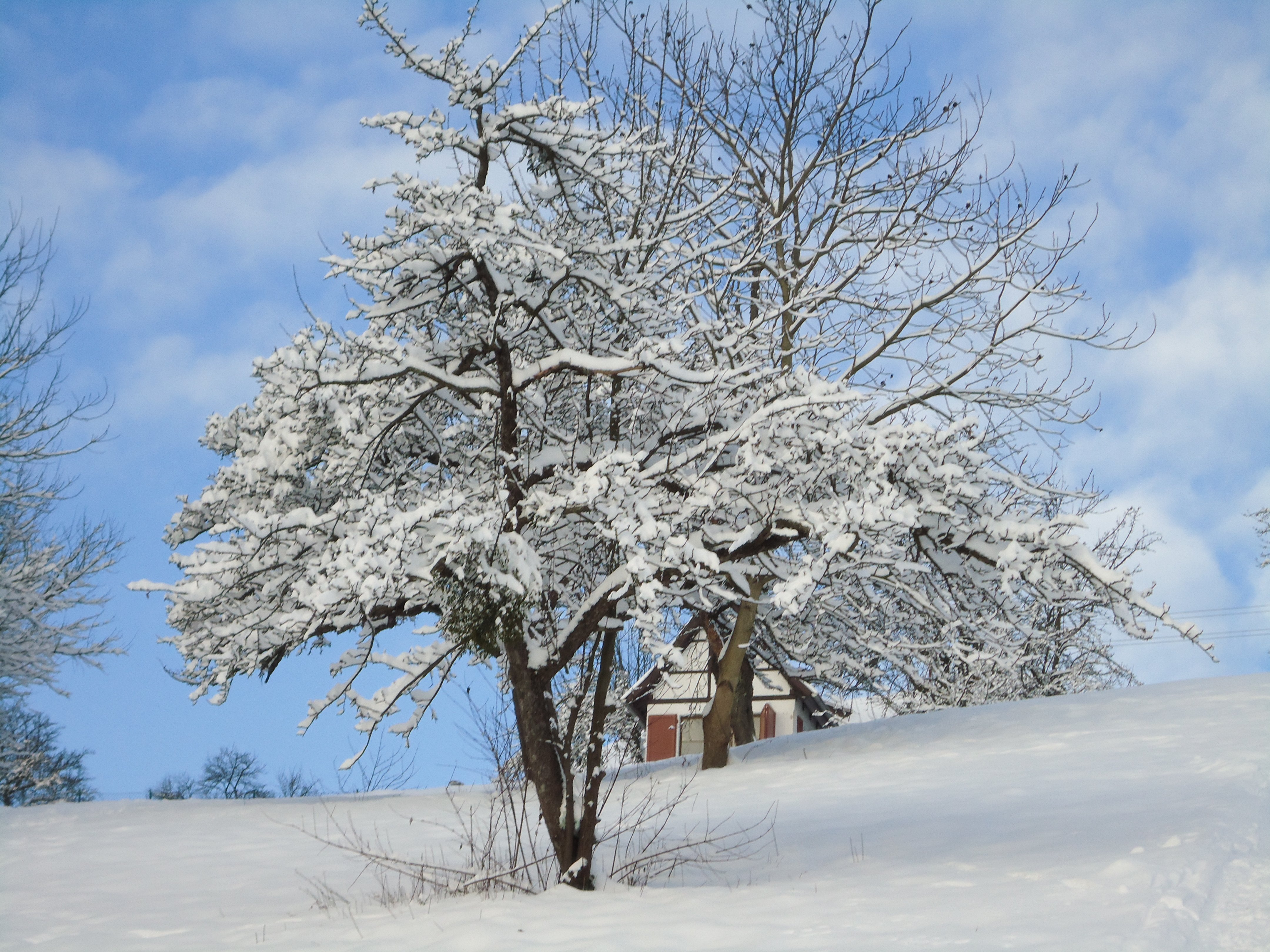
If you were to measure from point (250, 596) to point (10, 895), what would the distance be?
11.0 feet

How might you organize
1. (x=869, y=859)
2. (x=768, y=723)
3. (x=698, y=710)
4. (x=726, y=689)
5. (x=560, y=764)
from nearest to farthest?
(x=560, y=764) → (x=869, y=859) → (x=726, y=689) → (x=698, y=710) → (x=768, y=723)

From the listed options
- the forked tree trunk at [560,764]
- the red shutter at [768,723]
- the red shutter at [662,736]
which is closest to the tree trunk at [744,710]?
the forked tree trunk at [560,764]

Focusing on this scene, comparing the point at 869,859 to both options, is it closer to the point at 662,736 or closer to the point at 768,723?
the point at 662,736

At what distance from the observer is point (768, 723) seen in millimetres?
28484

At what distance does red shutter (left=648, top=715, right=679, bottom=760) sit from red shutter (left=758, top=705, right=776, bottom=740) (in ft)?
7.64

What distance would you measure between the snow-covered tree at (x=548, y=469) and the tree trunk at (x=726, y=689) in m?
4.23

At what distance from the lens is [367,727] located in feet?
28.8

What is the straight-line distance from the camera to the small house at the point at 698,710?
2258 cm

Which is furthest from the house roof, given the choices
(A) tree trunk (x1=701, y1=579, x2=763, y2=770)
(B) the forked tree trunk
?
(B) the forked tree trunk

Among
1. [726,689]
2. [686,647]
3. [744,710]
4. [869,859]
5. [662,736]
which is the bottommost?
[869,859]

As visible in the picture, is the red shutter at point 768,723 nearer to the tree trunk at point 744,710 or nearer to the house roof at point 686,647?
the house roof at point 686,647

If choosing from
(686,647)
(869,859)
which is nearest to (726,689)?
(686,647)

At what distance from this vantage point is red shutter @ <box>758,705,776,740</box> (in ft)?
92.7

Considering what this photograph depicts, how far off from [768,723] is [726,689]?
15.2m
